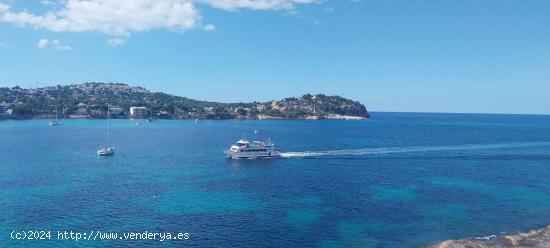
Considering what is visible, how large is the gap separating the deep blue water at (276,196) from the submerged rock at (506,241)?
7.10 feet

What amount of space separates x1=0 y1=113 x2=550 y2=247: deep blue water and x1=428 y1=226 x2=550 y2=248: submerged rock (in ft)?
7.10

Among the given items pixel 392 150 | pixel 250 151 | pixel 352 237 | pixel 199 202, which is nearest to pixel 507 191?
pixel 352 237

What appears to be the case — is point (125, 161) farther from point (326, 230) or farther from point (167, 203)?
point (326, 230)

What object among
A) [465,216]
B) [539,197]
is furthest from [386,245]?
[539,197]

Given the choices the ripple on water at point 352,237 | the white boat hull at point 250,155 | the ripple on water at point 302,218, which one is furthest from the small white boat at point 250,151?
the ripple on water at point 352,237

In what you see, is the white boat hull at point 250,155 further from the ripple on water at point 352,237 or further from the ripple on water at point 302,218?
the ripple on water at point 352,237

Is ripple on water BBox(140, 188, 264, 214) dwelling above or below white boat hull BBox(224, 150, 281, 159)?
below

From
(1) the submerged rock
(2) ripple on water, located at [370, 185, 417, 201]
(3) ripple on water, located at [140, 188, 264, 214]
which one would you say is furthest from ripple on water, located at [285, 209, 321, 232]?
(1) the submerged rock

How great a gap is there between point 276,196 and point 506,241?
93.4ft

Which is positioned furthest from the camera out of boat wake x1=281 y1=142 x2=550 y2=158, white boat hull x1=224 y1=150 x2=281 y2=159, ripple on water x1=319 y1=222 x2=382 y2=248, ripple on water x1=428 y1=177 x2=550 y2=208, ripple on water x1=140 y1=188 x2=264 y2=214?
boat wake x1=281 y1=142 x2=550 y2=158

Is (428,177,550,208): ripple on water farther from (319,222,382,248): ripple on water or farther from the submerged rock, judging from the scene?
(319,222,382,248): ripple on water

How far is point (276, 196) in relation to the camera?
57875mm

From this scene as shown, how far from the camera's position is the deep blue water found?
4266 centimetres

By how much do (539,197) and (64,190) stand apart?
223 ft
